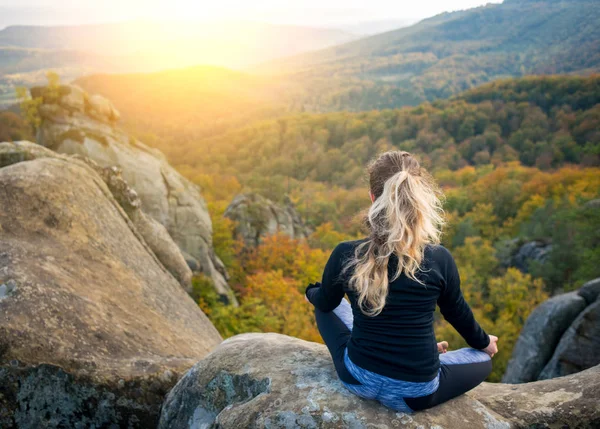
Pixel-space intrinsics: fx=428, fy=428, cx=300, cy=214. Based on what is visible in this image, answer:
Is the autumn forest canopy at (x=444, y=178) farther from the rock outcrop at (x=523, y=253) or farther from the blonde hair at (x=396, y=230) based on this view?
the blonde hair at (x=396, y=230)

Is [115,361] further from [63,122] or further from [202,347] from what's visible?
[63,122]

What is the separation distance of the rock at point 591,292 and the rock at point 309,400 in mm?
9884

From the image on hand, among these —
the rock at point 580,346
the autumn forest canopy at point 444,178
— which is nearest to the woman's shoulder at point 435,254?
the autumn forest canopy at point 444,178

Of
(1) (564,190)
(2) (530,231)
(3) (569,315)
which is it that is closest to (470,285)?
(2) (530,231)

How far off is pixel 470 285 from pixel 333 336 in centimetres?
3900

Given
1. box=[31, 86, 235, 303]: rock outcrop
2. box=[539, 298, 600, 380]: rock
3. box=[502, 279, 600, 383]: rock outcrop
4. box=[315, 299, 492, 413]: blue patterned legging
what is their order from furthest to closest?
box=[31, 86, 235, 303]: rock outcrop
box=[502, 279, 600, 383]: rock outcrop
box=[539, 298, 600, 380]: rock
box=[315, 299, 492, 413]: blue patterned legging

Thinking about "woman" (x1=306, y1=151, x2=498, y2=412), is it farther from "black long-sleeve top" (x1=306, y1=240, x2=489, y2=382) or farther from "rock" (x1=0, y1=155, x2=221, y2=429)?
"rock" (x1=0, y1=155, x2=221, y2=429)

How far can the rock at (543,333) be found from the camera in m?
13.4

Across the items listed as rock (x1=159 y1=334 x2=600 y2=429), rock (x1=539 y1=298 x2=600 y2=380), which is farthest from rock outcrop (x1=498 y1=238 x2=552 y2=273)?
rock (x1=159 y1=334 x2=600 y2=429)

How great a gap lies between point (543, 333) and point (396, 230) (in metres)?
13.4

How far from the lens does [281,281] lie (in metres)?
25.9

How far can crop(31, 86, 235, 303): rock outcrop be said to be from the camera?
62.4 ft

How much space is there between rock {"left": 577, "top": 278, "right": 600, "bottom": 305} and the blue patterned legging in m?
11.1

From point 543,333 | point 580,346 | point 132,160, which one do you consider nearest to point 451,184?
point 543,333
